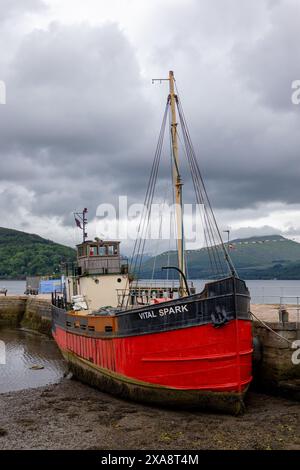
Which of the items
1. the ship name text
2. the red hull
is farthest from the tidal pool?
the ship name text

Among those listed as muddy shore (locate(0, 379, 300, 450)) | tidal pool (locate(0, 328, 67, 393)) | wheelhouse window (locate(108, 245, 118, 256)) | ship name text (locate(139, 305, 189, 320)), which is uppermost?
wheelhouse window (locate(108, 245, 118, 256))

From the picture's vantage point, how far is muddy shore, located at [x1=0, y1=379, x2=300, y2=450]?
42.8 feet

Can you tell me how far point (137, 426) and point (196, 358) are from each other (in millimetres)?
3024

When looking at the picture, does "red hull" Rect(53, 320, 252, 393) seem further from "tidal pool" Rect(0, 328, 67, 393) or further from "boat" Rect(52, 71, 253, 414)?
"tidal pool" Rect(0, 328, 67, 393)

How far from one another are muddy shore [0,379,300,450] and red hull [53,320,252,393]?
3.50 feet

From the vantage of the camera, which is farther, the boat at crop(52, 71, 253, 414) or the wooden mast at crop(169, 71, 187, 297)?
the wooden mast at crop(169, 71, 187, 297)

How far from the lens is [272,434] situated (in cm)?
1336

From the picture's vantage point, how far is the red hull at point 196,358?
15664 mm

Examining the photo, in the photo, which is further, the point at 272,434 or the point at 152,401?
the point at 152,401

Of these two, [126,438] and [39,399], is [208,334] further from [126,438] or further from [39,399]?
[39,399]

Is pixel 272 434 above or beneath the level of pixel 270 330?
beneath

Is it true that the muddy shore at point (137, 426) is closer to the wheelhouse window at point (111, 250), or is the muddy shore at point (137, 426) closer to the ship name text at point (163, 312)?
the ship name text at point (163, 312)
